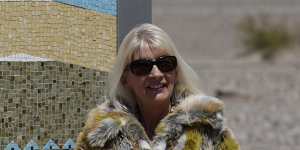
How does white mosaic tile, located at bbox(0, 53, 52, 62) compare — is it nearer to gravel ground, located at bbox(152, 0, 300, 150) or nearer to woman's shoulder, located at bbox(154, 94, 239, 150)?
woman's shoulder, located at bbox(154, 94, 239, 150)

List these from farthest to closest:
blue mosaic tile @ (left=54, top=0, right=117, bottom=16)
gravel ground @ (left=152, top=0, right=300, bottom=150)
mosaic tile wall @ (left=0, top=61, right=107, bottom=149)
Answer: gravel ground @ (left=152, top=0, right=300, bottom=150) < blue mosaic tile @ (left=54, top=0, right=117, bottom=16) < mosaic tile wall @ (left=0, top=61, right=107, bottom=149)

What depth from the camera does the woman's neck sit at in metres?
3.75

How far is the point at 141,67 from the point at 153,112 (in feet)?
0.66

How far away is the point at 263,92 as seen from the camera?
956 inches

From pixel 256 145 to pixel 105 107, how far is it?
10889 millimetres

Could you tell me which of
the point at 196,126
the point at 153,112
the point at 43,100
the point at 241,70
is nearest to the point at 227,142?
the point at 196,126

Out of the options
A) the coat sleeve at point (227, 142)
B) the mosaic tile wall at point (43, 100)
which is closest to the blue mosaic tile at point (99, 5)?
the mosaic tile wall at point (43, 100)

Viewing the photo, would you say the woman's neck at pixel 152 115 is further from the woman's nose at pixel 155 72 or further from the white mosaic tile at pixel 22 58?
the white mosaic tile at pixel 22 58

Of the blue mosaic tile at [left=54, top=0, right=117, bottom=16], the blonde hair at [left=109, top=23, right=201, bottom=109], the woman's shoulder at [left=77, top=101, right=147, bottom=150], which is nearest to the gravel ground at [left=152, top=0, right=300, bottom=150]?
the blue mosaic tile at [left=54, top=0, right=117, bottom=16]

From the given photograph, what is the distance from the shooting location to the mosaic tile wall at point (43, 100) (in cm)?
470

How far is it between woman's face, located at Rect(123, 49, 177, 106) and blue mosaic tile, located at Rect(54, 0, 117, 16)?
3.70 ft

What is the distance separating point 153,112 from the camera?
3.77 m

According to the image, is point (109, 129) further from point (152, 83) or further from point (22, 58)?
point (22, 58)

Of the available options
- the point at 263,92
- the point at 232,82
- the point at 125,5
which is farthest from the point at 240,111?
the point at 125,5
